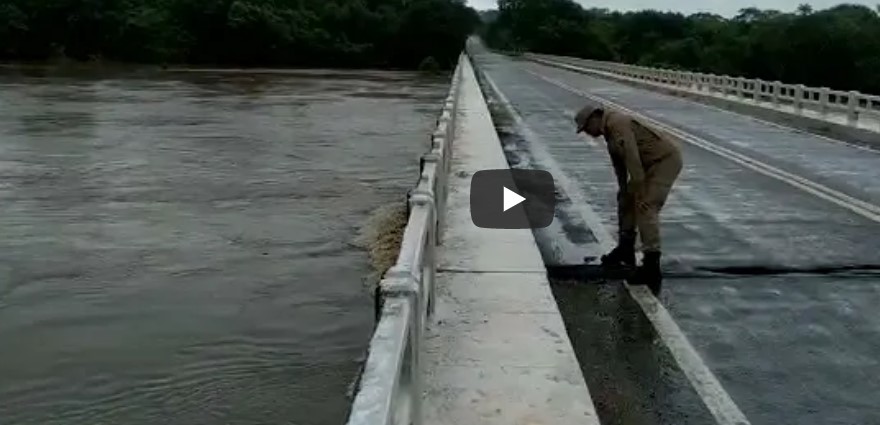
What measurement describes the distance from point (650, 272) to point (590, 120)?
1.42 m

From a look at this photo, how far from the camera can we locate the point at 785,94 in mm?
37250

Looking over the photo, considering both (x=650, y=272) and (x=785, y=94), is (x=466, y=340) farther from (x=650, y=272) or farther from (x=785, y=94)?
(x=785, y=94)

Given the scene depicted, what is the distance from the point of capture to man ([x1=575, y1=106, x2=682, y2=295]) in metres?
8.45

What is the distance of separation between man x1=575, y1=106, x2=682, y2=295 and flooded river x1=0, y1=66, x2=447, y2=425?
251 centimetres

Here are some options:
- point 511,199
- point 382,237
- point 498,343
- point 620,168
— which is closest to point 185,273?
point 382,237

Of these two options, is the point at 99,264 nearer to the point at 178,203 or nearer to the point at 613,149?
the point at 178,203

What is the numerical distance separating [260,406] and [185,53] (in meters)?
102

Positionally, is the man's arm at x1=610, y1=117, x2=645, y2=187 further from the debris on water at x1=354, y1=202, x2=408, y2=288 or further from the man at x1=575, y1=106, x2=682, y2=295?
the debris on water at x1=354, y1=202, x2=408, y2=288

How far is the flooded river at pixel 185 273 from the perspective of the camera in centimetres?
855

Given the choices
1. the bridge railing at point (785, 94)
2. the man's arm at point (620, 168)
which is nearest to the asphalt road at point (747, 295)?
the man's arm at point (620, 168)

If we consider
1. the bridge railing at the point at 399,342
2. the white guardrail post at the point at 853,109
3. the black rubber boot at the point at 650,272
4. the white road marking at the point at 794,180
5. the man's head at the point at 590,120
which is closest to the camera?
the bridge railing at the point at 399,342
